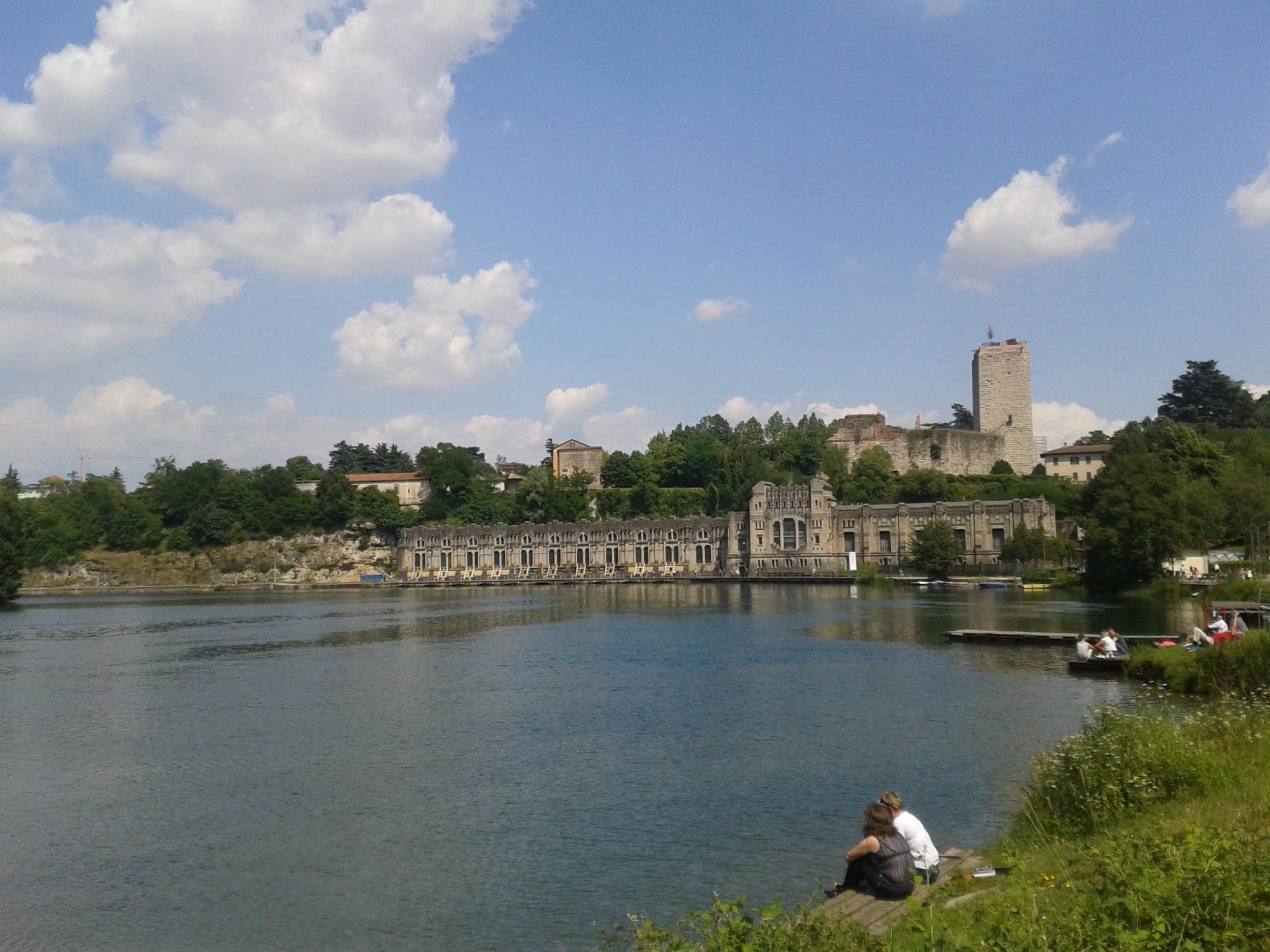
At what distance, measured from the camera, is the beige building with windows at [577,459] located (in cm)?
13262

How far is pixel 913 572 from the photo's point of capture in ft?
298

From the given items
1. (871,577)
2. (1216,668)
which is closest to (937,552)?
(871,577)

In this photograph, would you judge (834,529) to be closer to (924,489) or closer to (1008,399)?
(924,489)

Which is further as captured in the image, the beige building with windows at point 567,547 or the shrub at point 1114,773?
the beige building with windows at point 567,547

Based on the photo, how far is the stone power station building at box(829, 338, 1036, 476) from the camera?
11625cm

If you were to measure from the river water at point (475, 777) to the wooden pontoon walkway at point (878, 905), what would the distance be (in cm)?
210

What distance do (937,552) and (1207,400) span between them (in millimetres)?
39971

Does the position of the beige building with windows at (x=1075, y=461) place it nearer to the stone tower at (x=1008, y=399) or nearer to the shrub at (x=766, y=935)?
the stone tower at (x=1008, y=399)

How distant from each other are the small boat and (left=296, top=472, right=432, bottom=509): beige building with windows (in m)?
111

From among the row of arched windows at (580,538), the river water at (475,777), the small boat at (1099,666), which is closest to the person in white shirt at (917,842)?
the river water at (475,777)

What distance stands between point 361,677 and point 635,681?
9699 millimetres

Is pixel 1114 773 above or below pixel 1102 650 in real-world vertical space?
above

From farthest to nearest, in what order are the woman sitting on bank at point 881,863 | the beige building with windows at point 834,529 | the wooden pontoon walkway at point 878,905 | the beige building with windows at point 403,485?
the beige building with windows at point 403,485 < the beige building with windows at point 834,529 < the woman sitting on bank at point 881,863 < the wooden pontoon walkway at point 878,905

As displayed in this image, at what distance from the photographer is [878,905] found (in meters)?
11.0
